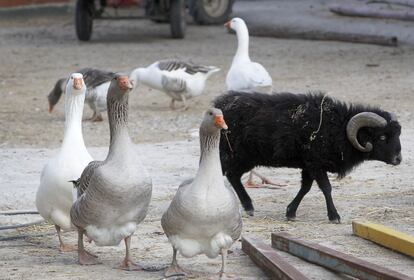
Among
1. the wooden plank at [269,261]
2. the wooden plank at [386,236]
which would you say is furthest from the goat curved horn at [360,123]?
the wooden plank at [269,261]

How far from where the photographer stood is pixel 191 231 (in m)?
6.63

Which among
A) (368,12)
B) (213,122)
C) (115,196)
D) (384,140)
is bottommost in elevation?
(115,196)

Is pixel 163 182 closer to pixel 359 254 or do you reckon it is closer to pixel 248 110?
pixel 248 110

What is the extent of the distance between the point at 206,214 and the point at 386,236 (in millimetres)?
1593

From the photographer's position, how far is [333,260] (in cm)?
679

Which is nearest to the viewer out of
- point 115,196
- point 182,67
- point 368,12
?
point 115,196

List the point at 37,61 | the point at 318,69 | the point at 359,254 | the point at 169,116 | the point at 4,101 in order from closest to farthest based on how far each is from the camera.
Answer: the point at 359,254
the point at 169,116
the point at 4,101
the point at 318,69
the point at 37,61

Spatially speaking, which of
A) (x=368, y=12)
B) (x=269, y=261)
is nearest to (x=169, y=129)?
(x=269, y=261)

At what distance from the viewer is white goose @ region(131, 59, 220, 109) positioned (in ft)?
47.1

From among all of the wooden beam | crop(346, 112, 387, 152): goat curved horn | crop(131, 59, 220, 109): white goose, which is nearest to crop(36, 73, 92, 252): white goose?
crop(346, 112, 387, 152): goat curved horn

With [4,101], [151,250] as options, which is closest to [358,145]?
[151,250]

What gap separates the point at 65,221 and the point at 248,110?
1.92 metres

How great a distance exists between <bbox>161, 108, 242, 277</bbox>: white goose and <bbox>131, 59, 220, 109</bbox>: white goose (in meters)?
7.56

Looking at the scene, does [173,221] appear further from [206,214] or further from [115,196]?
[115,196]
